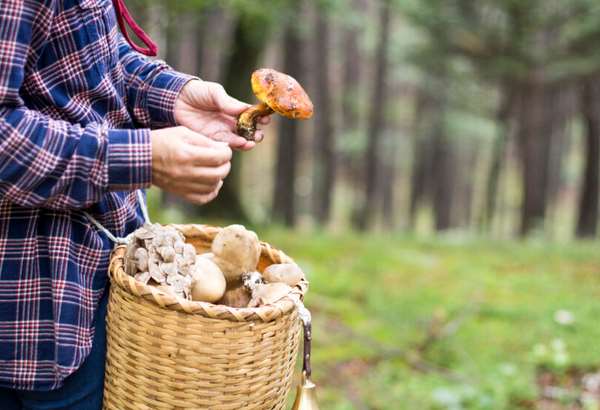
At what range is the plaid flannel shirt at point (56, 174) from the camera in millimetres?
1225

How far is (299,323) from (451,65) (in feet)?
42.8

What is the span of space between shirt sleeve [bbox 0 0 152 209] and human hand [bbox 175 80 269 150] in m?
0.35

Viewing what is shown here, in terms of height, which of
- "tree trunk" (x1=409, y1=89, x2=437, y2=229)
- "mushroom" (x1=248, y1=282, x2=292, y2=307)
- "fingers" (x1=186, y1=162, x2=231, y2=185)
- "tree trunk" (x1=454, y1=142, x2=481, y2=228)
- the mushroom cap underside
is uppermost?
the mushroom cap underside

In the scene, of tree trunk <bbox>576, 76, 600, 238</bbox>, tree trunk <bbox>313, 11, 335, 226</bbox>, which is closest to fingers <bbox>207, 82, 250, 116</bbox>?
tree trunk <bbox>576, 76, 600, 238</bbox>

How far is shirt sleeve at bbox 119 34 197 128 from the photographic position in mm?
1658

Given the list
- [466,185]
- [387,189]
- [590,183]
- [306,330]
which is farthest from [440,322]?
[466,185]

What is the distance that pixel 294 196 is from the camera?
11.8m

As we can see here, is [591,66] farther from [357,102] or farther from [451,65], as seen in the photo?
[357,102]

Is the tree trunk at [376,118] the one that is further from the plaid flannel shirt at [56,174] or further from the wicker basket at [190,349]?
the wicker basket at [190,349]

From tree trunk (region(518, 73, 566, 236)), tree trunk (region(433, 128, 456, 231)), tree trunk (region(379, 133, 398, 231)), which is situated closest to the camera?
tree trunk (region(518, 73, 566, 236))

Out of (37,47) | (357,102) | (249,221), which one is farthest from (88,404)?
(357,102)

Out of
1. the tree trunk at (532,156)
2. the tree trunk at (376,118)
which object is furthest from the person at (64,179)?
the tree trunk at (376,118)

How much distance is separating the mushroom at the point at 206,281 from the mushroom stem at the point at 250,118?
33 centimetres

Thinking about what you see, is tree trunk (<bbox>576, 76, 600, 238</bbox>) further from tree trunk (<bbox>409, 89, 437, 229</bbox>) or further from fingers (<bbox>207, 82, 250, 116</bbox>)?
fingers (<bbox>207, 82, 250, 116</bbox>)
